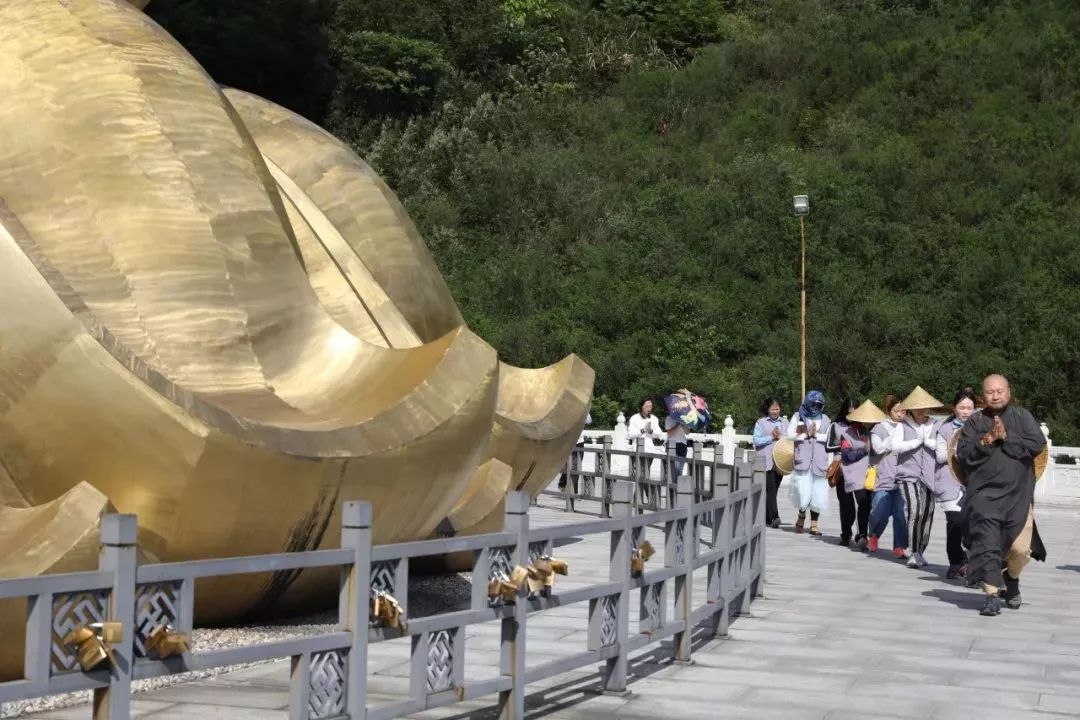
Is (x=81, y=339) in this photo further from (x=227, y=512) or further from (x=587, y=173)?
(x=587, y=173)

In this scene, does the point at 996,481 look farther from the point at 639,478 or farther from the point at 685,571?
the point at 639,478

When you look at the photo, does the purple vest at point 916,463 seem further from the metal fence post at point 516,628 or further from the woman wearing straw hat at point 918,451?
the metal fence post at point 516,628

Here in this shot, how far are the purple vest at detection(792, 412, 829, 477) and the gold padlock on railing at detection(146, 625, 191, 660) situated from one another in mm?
10252

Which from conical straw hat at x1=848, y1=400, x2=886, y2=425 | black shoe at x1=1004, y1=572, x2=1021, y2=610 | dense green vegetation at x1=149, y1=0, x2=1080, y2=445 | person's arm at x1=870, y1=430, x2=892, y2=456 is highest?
dense green vegetation at x1=149, y1=0, x2=1080, y2=445

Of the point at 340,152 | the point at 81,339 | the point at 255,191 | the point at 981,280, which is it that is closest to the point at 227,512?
the point at 81,339

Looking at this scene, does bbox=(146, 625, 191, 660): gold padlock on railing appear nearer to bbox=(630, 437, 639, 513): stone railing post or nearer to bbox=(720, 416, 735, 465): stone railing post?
bbox=(630, 437, 639, 513): stone railing post

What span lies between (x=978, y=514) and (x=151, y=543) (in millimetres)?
5109

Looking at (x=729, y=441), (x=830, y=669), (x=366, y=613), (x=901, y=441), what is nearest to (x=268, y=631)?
(x=366, y=613)

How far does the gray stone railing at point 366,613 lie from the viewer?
12.1 ft

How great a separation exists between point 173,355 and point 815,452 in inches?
318

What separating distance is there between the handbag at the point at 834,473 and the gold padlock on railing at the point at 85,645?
400 inches

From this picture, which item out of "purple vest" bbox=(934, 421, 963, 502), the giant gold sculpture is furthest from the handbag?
the giant gold sculpture

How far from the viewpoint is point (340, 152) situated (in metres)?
9.63

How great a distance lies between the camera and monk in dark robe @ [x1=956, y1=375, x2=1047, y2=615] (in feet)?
30.1
